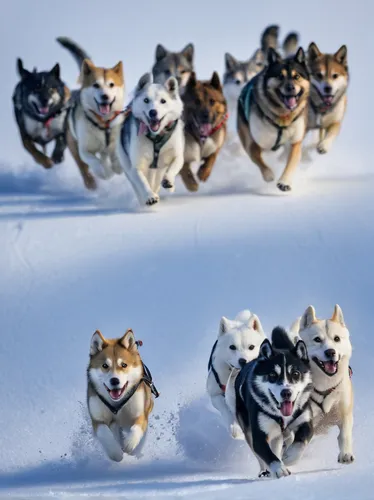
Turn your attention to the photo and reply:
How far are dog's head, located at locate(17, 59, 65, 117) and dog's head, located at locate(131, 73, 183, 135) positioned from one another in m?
1.74

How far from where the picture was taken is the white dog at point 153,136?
9.16m

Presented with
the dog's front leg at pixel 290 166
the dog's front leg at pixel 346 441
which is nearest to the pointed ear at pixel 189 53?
the dog's front leg at pixel 290 166

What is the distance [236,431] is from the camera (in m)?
6.47

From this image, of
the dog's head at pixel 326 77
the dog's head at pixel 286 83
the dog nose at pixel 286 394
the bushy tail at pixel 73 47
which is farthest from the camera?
the bushy tail at pixel 73 47

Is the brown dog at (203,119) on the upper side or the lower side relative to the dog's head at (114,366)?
upper

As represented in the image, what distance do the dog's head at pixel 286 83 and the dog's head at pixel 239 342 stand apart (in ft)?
10.9

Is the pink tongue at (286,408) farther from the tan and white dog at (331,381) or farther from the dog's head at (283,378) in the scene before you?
the tan and white dog at (331,381)

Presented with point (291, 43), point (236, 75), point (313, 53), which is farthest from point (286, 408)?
point (291, 43)

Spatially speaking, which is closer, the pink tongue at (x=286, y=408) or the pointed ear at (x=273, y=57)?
the pink tongue at (x=286, y=408)

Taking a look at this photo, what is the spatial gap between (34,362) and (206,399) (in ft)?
4.22

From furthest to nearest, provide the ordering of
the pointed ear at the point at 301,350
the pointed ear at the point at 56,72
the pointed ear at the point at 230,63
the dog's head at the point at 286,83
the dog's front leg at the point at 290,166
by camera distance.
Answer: the pointed ear at the point at 230,63, the pointed ear at the point at 56,72, the dog's front leg at the point at 290,166, the dog's head at the point at 286,83, the pointed ear at the point at 301,350

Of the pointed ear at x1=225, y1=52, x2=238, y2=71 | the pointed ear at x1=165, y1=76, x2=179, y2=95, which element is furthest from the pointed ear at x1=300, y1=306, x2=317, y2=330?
the pointed ear at x1=225, y1=52, x2=238, y2=71

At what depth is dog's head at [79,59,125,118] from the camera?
10.0 m

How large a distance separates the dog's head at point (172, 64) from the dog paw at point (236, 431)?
5336 mm
